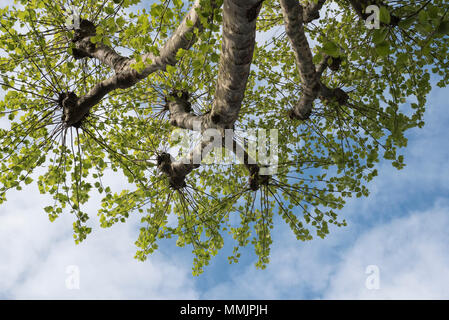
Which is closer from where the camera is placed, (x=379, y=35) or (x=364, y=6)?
(x=379, y=35)

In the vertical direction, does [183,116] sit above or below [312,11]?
below

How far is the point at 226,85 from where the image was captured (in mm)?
2836

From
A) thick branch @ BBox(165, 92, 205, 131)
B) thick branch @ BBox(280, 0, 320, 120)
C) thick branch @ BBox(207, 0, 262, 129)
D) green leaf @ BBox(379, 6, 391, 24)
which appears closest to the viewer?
green leaf @ BBox(379, 6, 391, 24)

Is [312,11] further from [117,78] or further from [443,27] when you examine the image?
[443,27]

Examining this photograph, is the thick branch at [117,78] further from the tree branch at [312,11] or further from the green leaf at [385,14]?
the tree branch at [312,11]

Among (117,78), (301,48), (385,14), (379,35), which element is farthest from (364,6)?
(117,78)

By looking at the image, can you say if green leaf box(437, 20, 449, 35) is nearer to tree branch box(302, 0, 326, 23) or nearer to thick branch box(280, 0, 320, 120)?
thick branch box(280, 0, 320, 120)

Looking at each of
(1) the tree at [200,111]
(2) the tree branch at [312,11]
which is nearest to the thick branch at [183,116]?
(1) the tree at [200,111]

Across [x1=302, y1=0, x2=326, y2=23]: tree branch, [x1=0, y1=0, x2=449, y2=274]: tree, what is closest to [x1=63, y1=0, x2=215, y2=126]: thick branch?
[x1=0, y1=0, x2=449, y2=274]: tree

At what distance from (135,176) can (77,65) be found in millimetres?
3542

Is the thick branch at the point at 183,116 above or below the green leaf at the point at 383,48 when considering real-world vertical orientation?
above

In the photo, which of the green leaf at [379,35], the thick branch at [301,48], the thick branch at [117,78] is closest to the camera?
the green leaf at [379,35]

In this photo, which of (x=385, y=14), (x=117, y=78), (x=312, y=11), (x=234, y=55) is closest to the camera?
(x=385, y=14)

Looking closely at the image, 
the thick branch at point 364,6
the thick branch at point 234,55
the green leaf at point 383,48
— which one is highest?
the thick branch at point 364,6
